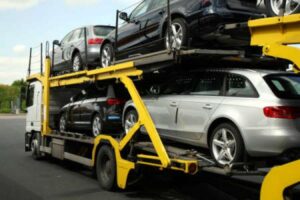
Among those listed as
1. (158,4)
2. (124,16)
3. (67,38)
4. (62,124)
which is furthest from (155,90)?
(67,38)

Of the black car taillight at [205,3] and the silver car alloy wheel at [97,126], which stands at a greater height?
the black car taillight at [205,3]

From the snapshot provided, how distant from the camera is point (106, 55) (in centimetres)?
1114

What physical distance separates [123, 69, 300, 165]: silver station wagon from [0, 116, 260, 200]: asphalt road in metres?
1.20

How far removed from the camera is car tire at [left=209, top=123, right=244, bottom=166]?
6.12 m

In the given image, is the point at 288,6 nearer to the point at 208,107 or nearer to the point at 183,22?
the point at 208,107

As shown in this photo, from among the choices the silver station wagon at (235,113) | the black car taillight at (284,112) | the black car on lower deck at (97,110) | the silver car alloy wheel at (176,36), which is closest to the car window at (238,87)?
the silver station wagon at (235,113)

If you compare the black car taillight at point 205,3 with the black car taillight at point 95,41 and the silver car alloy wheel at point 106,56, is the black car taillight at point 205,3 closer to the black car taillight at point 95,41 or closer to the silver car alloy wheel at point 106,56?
the silver car alloy wheel at point 106,56

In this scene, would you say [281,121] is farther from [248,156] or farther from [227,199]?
[227,199]

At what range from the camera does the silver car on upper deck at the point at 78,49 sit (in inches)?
488

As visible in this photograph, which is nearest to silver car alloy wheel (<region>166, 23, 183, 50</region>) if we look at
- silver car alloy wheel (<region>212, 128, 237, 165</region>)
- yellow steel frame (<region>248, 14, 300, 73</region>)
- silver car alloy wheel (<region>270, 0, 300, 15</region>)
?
silver car alloy wheel (<region>212, 128, 237, 165</region>)

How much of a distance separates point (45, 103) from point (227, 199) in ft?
22.3

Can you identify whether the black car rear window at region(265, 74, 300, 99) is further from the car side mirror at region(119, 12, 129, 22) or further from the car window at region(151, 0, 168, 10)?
the car side mirror at region(119, 12, 129, 22)

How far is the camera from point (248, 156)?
615cm

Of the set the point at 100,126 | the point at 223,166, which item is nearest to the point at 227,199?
the point at 223,166
